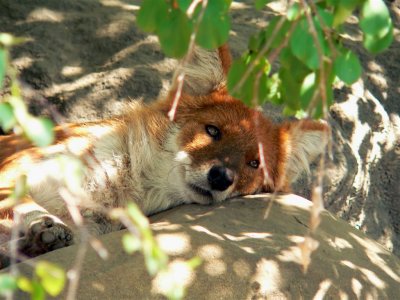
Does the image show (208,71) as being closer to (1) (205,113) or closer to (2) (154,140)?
(1) (205,113)

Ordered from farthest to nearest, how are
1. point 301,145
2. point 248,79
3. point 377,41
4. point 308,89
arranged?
point 301,145
point 248,79
point 308,89
point 377,41

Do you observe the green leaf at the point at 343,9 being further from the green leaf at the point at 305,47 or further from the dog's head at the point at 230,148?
the dog's head at the point at 230,148

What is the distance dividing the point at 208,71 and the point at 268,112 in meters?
1.76

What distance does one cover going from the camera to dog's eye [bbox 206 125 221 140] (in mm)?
6137

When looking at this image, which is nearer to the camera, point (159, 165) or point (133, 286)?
point (133, 286)

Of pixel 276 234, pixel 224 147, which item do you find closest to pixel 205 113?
pixel 224 147

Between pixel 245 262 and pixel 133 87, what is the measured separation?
12.0ft

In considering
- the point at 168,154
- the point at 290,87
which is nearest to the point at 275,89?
the point at 290,87

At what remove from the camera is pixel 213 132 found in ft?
20.2

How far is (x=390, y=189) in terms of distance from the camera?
880 centimetres

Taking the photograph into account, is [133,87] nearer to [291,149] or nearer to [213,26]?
[291,149]

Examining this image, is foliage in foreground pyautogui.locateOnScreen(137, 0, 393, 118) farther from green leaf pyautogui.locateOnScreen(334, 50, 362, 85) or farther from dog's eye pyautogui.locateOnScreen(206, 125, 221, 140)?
dog's eye pyautogui.locateOnScreen(206, 125, 221, 140)

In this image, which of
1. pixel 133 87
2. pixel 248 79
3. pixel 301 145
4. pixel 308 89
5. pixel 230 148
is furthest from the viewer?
pixel 133 87

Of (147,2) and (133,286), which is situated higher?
(147,2)
